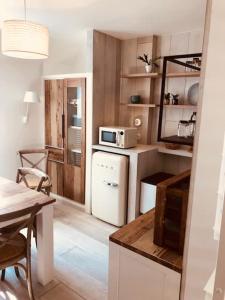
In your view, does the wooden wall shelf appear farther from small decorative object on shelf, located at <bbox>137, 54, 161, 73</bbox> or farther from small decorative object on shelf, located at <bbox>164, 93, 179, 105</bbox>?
small decorative object on shelf, located at <bbox>137, 54, 161, 73</bbox>

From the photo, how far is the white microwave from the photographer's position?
2.97 meters

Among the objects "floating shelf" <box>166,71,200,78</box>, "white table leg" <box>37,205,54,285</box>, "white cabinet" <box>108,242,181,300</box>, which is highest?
"floating shelf" <box>166,71,200,78</box>

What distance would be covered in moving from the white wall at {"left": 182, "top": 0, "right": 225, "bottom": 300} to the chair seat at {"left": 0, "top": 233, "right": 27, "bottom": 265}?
128 centimetres

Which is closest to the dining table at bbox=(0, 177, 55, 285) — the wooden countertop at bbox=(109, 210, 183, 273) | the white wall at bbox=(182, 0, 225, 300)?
the wooden countertop at bbox=(109, 210, 183, 273)

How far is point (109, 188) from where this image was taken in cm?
309

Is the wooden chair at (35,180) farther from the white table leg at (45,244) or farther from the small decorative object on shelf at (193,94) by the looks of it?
the small decorative object on shelf at (193,94)

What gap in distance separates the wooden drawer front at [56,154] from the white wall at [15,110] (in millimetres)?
403

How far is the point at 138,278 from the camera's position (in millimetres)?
1291

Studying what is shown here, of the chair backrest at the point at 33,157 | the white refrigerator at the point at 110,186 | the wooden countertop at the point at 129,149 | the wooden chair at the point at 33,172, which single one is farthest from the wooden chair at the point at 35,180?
the wooden countertop at the point at 129,149

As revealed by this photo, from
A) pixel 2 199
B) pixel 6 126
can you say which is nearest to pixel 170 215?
pixel 2 199

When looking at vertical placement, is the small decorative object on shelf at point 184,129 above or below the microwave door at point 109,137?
above

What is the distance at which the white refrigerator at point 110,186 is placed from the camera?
9.71 feet

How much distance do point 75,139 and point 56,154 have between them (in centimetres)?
44

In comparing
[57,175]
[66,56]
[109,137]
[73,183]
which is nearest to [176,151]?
[109,137]
